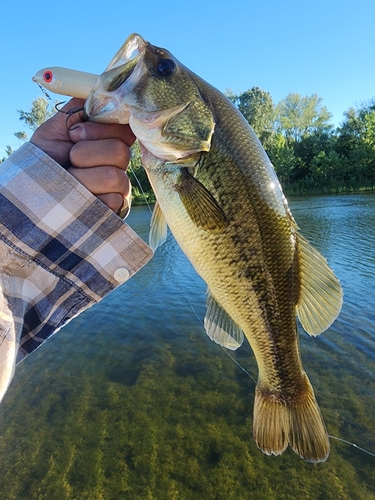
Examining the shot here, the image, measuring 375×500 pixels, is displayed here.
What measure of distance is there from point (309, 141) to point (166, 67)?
59.3 m

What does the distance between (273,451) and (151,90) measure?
7.22ft

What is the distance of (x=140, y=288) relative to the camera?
494 inches

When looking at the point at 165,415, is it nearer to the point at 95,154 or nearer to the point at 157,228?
the point at 157,228

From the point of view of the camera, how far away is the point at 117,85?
1878 mm

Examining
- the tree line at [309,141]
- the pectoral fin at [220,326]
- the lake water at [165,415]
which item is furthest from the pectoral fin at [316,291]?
the tree line at [309,141]

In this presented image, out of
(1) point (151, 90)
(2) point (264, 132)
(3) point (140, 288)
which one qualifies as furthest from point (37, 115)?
(1) point (151, 90)

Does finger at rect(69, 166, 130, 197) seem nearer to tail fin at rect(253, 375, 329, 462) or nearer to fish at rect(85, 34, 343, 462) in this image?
fish at rect(85, 34, 343, 462)

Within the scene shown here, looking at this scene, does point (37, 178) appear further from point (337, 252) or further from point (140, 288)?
point (337, 252)

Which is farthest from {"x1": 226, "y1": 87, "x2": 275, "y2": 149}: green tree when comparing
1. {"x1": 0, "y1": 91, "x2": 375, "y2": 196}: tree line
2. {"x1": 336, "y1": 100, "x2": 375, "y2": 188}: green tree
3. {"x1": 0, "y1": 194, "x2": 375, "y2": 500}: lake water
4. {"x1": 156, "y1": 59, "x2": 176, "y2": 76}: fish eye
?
{"x1": 156, "y1": 59, "x2": 176, "y2": 76}: fish eye

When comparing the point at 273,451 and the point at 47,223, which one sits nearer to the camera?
the point at 47,223

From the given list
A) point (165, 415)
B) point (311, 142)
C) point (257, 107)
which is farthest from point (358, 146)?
point (165, 415)

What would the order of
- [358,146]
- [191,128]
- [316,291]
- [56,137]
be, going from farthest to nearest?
[358,146]
[316,291]
[191,128]
[56,137]

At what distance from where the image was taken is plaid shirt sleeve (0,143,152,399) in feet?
4.96

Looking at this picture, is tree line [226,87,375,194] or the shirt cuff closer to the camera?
the shirt cuff
